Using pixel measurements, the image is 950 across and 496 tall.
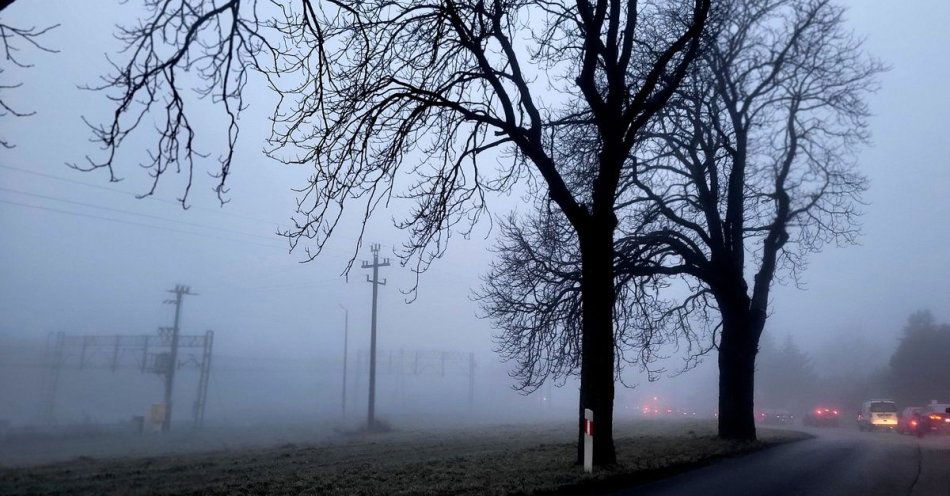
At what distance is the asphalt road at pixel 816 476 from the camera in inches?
399

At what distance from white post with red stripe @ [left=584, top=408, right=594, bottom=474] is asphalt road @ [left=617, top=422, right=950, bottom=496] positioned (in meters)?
0.99

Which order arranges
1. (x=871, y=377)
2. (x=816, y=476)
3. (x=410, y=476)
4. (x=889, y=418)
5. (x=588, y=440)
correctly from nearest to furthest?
(x=410, y=476) → (x=588, y=440) → (x=816, y=476) → (x=889, y=418) → (x=871, y=377)

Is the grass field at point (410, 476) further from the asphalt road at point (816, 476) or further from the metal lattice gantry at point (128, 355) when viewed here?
the metal lattice gantry at point (128, 355)

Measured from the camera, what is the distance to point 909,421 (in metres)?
Answer: 34.2

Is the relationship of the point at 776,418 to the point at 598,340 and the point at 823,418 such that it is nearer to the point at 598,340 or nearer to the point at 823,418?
the point at 823,418

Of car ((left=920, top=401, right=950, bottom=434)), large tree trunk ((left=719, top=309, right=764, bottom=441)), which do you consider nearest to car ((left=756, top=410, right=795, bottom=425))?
car ((left=920, top=401, right=950, bottom=434))

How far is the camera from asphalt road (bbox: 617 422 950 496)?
399 inches

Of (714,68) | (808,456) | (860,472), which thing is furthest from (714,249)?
(860,472)

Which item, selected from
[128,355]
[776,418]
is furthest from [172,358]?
[776,418]

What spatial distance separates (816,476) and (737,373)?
327 inches

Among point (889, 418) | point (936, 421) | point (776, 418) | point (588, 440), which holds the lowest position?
point (776, 418)

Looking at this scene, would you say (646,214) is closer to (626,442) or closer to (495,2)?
(626,442)

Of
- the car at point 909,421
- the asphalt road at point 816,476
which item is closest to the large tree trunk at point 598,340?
the asphalt road at point 816,476

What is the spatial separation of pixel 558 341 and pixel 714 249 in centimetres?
555
